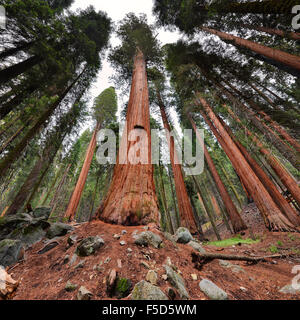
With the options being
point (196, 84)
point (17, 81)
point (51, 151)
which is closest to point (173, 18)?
point (196, 84)

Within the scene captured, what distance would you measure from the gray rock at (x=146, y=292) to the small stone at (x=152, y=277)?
6 centimetres

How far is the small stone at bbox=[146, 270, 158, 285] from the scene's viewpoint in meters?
A: 0.91

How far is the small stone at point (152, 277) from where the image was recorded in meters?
0.91

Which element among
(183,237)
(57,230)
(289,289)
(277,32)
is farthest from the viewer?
(277,32)

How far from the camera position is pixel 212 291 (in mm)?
1023

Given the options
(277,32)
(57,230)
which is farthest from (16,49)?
(277,32)

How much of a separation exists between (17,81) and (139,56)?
481 centimetres

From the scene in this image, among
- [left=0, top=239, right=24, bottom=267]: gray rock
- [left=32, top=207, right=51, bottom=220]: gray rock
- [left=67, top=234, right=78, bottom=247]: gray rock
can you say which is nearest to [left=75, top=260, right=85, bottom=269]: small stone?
[left=67, top=234, right=78, bottom=247]: gray rock

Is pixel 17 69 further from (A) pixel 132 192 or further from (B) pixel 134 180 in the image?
(A) pixel 132 192

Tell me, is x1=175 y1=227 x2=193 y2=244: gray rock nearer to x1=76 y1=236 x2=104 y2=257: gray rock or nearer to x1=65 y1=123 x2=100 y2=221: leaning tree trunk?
x1=76 y1=236 x2=104 y2=257: gray rock

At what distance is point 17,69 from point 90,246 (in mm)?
6745

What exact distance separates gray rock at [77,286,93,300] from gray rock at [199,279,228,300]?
84 cm

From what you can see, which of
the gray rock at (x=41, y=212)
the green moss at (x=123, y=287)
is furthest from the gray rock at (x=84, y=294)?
the gray rock at (x=41, y=212)
